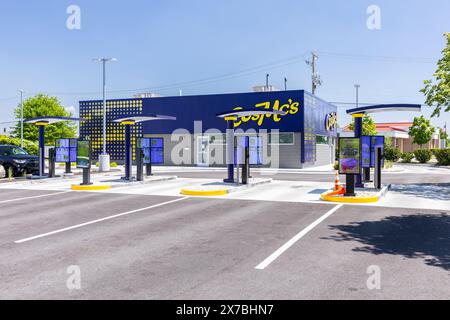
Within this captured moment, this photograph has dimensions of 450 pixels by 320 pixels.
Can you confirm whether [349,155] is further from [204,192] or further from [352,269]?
[352,269]

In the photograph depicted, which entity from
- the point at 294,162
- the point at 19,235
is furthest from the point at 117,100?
the point at 19,235

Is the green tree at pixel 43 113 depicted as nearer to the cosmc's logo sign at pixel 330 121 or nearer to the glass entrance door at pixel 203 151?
the glass entrance door at pixel 203 151

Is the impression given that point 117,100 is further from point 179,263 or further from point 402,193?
point 179,263

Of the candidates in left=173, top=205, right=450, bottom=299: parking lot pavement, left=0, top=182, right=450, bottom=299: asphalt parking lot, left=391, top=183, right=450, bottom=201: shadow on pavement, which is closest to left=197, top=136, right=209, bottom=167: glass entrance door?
left=391, top=183, right=450, bottom=201: shadow on pavement

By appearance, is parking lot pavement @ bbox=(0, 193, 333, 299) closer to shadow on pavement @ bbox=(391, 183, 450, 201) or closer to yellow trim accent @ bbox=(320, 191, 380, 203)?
yellow trim accent @ bbox=(320, 191, 380, 203)

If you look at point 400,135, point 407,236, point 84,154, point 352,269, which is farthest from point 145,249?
point 400,135

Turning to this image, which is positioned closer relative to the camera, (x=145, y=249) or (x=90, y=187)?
(x=145, y=249)

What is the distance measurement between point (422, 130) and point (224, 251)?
205 ft

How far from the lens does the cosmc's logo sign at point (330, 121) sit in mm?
42375

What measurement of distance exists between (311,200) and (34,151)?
96.6 ft

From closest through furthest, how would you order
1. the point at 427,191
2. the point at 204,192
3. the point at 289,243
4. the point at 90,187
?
the point at 289,243 < the point at 204,192 < the point at 427,191 < the point at 90,187

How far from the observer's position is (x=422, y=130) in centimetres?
6294

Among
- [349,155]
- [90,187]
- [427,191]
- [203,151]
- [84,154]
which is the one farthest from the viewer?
[203,151]

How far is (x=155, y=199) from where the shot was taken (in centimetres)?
1476
